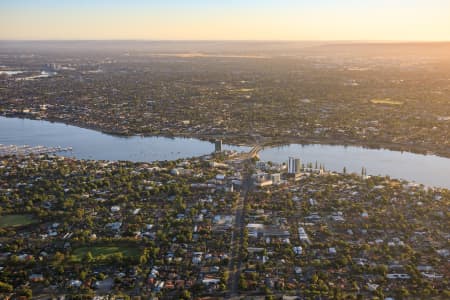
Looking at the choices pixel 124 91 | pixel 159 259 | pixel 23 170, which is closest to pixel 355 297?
pixel 159 259

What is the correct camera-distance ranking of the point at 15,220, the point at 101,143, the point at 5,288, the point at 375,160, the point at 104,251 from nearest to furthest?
the point at 5,288 → the point at 104,251 → the point at 15,220 → the point at 375,160 → the point at 101,143

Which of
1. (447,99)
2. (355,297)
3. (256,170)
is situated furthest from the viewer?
(447,99)

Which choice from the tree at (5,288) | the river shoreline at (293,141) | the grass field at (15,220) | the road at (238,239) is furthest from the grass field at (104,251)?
the river shoreline at (293,141)

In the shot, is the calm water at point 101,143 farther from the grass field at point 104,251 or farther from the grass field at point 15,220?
the grass field at point 104,251

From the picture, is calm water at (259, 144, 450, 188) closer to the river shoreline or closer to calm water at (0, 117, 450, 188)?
calm water at (0, 117, 450, 188)

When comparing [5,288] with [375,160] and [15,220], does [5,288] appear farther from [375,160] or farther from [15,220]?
[375,160]

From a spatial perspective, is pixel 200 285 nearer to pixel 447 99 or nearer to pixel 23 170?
pixel 23 170

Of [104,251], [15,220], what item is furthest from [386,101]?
[15,220]
